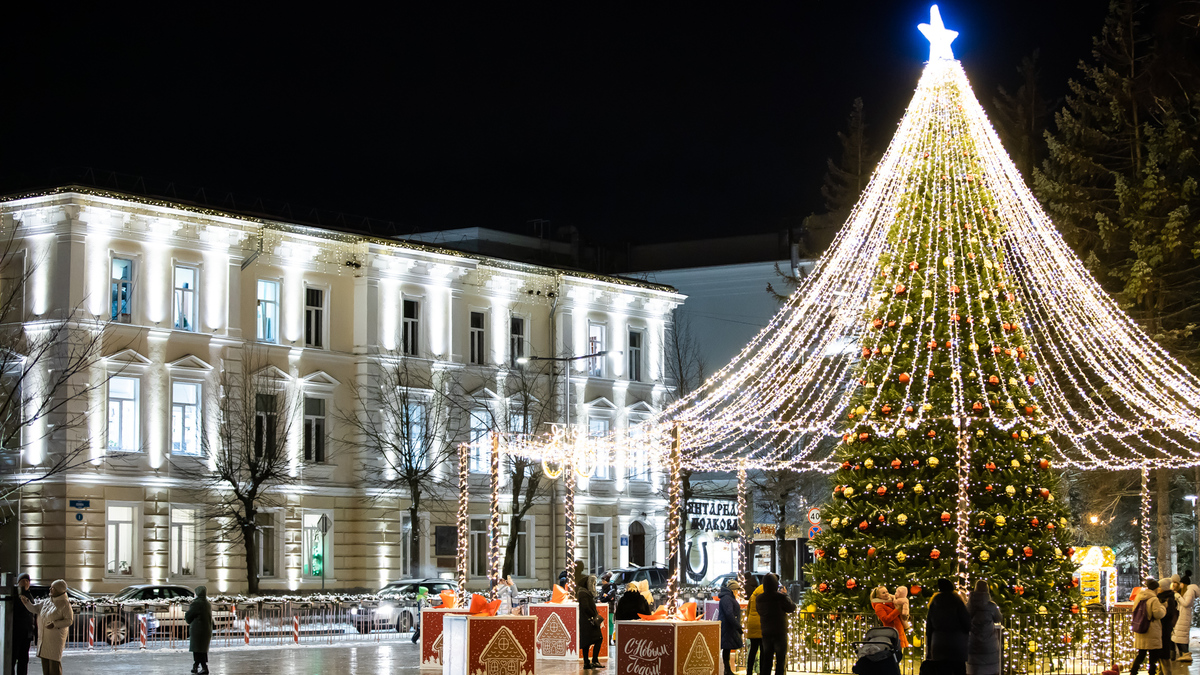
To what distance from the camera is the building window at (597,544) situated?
185ft

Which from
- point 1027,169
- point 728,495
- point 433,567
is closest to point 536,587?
point 433,567

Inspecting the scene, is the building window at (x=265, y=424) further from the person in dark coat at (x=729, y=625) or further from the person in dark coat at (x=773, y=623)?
the person in dark coat at (x=773, y=623)

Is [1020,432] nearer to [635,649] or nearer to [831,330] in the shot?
[831,330]

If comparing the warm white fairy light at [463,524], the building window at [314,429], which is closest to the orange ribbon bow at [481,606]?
the warm white fairy light at [463,524]

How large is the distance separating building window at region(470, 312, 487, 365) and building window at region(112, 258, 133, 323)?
39.7 feet

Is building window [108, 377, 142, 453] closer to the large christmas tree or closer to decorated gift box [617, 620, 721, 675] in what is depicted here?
decorated gift box [617, 620, 721, 675]

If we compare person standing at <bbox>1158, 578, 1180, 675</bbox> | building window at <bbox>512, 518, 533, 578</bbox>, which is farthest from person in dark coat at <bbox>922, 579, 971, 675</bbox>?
building window at <bbox>512, 518, 533, 578</bbox>

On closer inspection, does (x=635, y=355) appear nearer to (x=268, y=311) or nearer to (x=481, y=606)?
(x=268, y=311)

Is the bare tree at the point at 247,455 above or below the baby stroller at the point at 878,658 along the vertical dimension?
above

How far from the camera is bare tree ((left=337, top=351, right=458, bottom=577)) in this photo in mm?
49906

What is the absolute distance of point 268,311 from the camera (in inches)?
1908

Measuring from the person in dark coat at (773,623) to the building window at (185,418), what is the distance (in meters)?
26.7

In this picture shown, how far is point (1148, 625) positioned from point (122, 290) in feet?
97.6

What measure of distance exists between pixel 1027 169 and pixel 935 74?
19.9 meters
